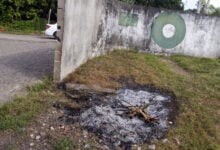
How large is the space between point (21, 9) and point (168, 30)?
1084 centimetres

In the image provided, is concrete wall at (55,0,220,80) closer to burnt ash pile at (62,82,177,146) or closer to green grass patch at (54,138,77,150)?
burnt ash pile at (62,82,177,146)

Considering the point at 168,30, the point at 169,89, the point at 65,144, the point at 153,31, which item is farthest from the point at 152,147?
the point at 168,30

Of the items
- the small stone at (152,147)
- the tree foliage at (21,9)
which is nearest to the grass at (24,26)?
the tree foliage at (21,9)

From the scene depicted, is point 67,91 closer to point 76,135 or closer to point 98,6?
point 76,135

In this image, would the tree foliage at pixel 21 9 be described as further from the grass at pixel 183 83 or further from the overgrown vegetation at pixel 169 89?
the overgrown vegetation at pixel 169 89

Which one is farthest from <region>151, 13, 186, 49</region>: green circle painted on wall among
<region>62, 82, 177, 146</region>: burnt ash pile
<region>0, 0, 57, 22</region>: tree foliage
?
<region>0, 0, 57, 22</region>: tree foliage

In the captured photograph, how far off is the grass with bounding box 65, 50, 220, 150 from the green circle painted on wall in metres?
1.15

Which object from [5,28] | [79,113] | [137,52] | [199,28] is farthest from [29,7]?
[79,113]

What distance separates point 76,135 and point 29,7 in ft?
52.1

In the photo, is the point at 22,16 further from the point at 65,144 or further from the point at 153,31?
the point at 65,144

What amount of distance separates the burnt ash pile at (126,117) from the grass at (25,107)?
0.68m

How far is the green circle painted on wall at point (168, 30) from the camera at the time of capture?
34.7 feet

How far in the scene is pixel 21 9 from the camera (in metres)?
17.7

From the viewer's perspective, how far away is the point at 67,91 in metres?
5.26
